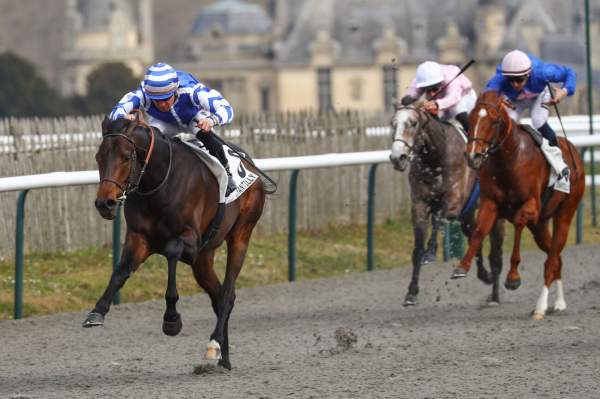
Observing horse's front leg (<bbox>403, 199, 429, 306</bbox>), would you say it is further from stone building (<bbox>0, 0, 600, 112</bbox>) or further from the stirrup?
stone building (<bbox>0, 0, 600, 112</bbox>)

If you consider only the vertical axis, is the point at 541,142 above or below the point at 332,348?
above

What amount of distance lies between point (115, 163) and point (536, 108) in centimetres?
366

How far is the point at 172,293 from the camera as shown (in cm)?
810

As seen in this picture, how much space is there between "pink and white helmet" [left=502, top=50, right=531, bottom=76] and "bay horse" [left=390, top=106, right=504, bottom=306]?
728 mm

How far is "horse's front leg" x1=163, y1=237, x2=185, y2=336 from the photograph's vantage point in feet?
26.5

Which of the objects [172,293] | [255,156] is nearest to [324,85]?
[255,156]

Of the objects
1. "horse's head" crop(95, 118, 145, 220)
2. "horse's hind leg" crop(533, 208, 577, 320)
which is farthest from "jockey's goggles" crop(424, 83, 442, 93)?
"horse's head" crop(95, 118, 145, 220)

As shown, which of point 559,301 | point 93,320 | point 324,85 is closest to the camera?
point 93,320

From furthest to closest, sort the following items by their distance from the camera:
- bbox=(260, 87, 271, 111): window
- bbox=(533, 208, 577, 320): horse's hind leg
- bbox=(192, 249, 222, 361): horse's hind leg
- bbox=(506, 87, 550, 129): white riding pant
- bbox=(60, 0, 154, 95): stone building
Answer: bbox=(60, 0, 154, 95): stone building → bbox=(260, 87, 271, 111): window → bbox=(506, 87, 550, 129): white riding pant → bbox=(533, 208, 577, 320): horse's hind leg → bbox=(192, 249, 222, 361): horse's hind leg

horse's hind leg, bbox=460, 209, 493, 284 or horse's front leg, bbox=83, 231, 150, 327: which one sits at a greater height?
horse's front leg, bbox=83, 231, 150, 327

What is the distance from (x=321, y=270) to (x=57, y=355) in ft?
15.5

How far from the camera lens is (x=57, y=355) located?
915cm

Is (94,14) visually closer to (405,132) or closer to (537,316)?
(405,132)

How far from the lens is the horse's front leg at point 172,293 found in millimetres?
8070
